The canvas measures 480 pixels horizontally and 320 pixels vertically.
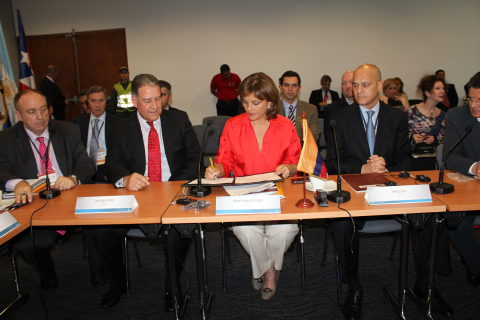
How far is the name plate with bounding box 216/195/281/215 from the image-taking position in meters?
1.74

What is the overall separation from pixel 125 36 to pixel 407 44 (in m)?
6.55

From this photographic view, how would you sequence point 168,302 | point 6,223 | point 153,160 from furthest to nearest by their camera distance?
point 153,160
point 168,302
point 6,223

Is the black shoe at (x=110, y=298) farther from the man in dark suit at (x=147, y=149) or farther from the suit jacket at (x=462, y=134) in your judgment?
the suit jacket at (x=462, y=134)

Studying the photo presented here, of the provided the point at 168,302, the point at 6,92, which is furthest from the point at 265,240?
the point at 6,92

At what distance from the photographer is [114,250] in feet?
7.50

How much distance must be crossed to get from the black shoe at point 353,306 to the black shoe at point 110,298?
5.04 feet

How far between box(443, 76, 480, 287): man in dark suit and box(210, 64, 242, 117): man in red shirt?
18.6ft

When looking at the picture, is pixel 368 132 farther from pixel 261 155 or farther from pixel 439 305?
pixel 439 305

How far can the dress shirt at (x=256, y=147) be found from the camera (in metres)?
2.54

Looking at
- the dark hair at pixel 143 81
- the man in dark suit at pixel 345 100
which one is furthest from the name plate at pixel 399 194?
the man in dark suit at pixel 345 100

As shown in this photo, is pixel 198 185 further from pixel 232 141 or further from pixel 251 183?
pixel 232 141

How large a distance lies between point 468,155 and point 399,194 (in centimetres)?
107

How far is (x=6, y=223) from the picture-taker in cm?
171

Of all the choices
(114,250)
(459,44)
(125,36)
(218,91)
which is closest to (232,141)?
(114,250)
